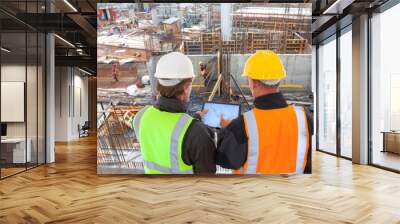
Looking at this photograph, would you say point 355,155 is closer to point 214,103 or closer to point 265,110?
point 265,110

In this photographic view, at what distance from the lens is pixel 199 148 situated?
216 inches

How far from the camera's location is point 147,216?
403 centimetres

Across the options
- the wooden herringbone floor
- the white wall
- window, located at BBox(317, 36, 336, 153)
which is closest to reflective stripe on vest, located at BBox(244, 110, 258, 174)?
the wooden herringbone floor

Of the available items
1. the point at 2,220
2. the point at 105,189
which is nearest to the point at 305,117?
the point at 105,189

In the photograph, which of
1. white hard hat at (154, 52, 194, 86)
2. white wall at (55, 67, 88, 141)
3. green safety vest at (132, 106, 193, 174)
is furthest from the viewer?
white wall at (55, 67, 88, 141)

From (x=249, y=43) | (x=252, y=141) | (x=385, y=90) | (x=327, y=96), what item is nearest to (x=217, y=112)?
(x=252, y=141)

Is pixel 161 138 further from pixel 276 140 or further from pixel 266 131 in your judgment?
pixel 276 140

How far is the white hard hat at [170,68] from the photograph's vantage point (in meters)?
5.50

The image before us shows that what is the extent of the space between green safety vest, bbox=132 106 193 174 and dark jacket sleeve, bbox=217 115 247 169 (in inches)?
19.9

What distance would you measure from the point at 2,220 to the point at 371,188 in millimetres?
4804

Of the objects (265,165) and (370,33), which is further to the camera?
(370,33)

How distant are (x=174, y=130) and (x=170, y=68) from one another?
94 centimetres

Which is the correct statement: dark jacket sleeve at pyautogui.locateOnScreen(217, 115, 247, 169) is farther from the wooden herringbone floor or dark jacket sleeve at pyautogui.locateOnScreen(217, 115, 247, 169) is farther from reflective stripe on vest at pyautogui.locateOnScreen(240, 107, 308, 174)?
the wooden herringbone floor

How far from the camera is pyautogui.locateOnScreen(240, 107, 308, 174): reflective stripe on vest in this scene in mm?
5457
